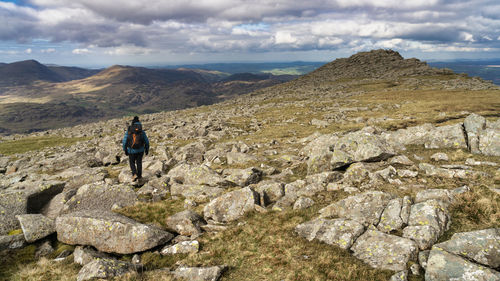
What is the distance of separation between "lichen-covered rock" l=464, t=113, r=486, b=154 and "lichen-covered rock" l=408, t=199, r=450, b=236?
13034mm

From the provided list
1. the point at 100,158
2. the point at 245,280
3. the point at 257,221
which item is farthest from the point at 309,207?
the point at 100,158

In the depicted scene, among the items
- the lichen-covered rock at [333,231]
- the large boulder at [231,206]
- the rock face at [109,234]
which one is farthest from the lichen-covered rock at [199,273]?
the large boulder at [231,206]

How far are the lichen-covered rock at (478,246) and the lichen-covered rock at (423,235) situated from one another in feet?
2.00

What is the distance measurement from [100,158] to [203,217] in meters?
28.4

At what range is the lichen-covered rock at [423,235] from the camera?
9.56 metres

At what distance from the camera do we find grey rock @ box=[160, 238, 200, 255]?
11.3 m

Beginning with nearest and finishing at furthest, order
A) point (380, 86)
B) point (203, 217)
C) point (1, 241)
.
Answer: point (1, 241)
point (203, 217)
point (380, 86)

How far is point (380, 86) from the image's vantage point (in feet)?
383

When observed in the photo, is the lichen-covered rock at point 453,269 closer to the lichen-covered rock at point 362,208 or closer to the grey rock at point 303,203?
the lichen-covered rock at point 362,208

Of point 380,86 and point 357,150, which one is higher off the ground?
point 380,86

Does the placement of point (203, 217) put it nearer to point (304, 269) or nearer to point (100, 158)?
point (304, 269)

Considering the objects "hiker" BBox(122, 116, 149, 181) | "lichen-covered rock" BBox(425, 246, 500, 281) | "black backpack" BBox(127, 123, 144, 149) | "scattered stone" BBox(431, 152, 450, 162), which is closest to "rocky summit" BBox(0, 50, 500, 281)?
"lichen-covered rock" BBox(425, 246, 500, 281)

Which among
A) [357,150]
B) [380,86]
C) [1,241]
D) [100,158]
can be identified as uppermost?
[380,86]

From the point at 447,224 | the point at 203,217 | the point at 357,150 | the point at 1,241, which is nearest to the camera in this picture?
the point at 447,224
